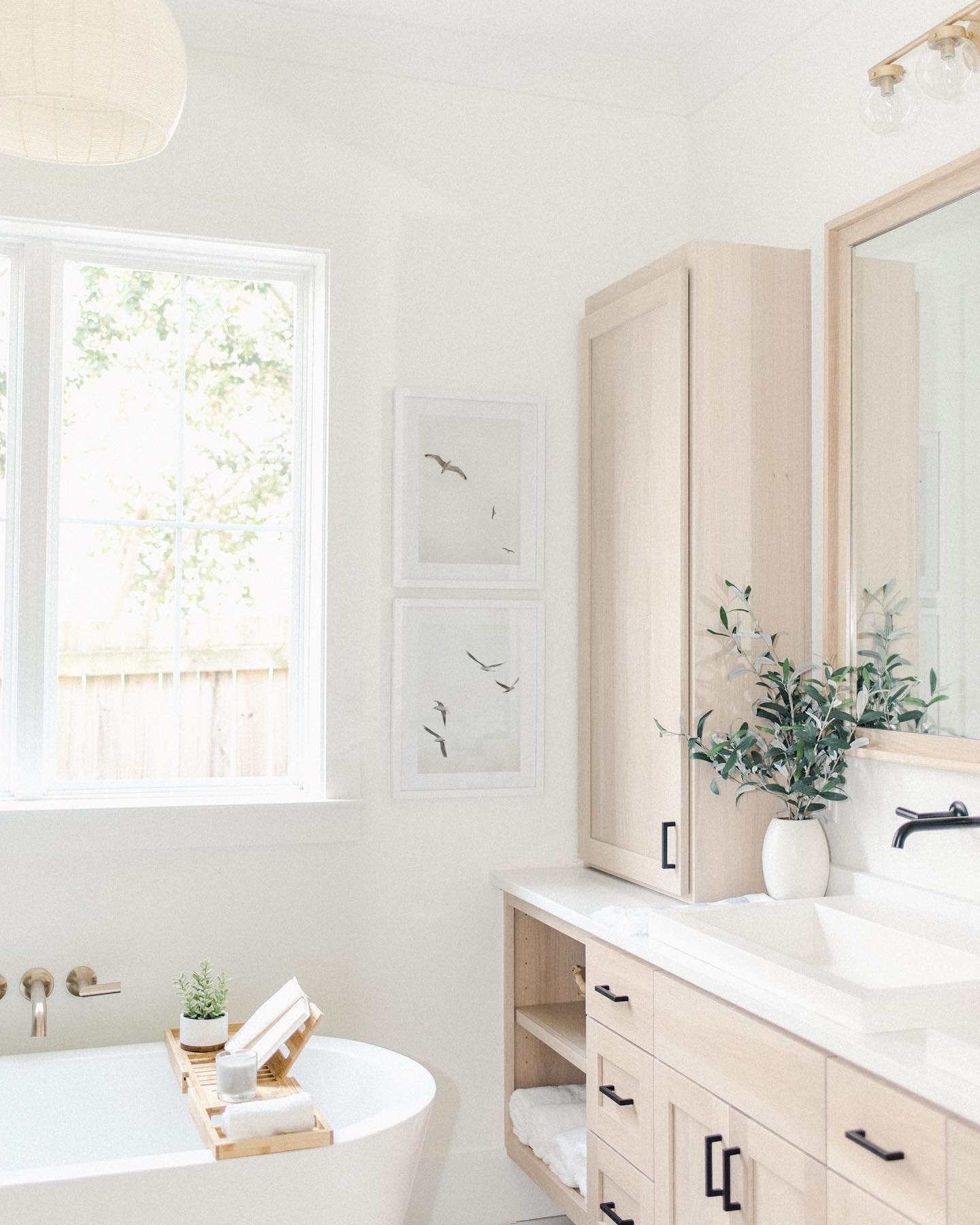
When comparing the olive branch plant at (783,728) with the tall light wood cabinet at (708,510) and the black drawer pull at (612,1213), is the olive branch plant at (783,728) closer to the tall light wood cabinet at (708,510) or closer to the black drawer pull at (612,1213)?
the tall light wood cabinet at (708,510)

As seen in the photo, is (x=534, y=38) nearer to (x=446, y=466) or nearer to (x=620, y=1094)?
(x=446, y=466)

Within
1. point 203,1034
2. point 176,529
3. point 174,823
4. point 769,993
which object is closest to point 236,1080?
point 203,1034

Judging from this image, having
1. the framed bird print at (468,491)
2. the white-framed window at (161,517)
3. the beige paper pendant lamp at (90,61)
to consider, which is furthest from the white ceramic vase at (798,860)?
the beige paper pendant lamp at (90,61)

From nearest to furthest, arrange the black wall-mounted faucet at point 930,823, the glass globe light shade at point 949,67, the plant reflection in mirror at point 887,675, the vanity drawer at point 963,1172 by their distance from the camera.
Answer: the vanity drawer at point 963,1172, the glass globe light shade at point 949,67, the black wall-mounted faucet at point 930,823, the plant reflection in mirror at point 887,675

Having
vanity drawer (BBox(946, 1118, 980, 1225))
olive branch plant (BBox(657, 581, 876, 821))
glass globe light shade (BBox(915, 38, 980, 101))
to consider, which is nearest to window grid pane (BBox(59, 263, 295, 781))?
olive branch plant (BBox(657, 581, 876, 821))

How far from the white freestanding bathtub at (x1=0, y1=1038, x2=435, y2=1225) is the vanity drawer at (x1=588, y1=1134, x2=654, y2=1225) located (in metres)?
0.37

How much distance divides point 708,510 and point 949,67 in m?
0.95

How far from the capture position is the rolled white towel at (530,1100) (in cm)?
273

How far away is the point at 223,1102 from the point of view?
6.97 feet

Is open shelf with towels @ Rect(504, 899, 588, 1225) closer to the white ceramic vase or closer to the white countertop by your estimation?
the white countertop

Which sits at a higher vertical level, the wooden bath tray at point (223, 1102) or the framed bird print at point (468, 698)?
the framed bird print at point (468, 698)

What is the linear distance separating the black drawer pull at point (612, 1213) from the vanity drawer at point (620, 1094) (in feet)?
0.38

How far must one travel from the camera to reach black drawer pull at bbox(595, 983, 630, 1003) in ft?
7.20

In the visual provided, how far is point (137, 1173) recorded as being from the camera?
1893 millimetres
